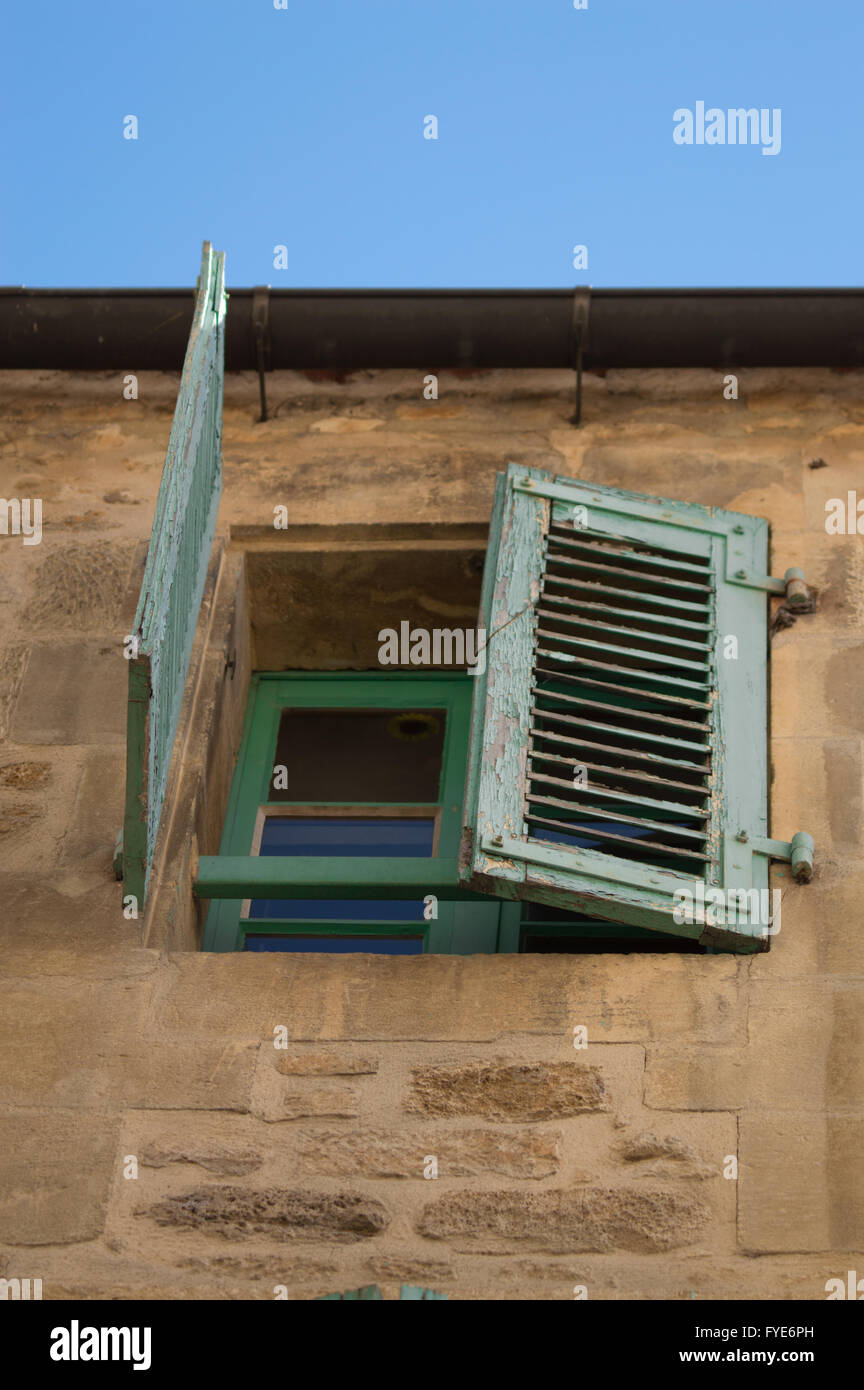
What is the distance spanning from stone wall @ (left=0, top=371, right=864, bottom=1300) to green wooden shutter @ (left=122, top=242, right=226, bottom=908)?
345 mm

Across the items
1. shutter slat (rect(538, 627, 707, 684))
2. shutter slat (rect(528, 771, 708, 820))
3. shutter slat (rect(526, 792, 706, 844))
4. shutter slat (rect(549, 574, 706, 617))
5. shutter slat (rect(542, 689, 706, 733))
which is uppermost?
shutter slat (rect(549, 574, 706, 617))

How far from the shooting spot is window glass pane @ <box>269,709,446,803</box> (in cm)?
552

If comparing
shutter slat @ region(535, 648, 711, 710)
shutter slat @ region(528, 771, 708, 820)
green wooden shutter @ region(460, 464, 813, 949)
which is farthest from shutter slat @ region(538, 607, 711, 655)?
shutter slat @ region(528, 771, 708, 820)

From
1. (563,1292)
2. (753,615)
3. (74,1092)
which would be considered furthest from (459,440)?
(563,1292)

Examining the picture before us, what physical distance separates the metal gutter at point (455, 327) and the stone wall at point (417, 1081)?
85cm

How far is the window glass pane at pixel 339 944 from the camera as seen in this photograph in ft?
16.4

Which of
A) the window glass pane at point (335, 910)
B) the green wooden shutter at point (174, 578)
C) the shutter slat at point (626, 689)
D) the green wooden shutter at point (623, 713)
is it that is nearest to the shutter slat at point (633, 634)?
the green wooden shutter at point (623, 713)

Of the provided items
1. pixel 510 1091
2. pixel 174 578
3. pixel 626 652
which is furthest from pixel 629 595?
pixel 510 1091

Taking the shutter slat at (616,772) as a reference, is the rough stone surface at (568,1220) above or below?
below

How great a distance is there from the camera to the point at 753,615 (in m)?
5.22

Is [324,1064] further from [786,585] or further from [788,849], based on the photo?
[786,585]

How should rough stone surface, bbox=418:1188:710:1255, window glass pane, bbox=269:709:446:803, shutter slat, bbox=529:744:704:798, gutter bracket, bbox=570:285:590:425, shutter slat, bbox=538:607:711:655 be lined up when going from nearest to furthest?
rough stone surface, bbox=418:1188:710:1255
shutter slat, bbox=529:744:704:798
shutter slat, bbox=538:607:711:655
window glass pane, bbox=269:709:446:803
gutter bracket, bbox=570:285:590:425

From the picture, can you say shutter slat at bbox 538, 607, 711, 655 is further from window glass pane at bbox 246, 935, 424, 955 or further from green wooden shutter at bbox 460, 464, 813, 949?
window glass pane at bbox 246, 935, 424, 955

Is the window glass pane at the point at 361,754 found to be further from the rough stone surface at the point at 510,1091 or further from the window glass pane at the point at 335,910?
the rough stone surface at the point at 510,1091
